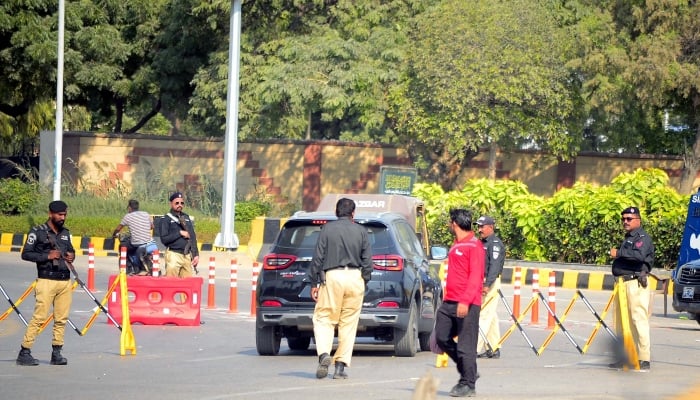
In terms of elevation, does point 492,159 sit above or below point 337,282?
above

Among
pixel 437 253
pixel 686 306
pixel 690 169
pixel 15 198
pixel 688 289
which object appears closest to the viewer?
pixel 437 253

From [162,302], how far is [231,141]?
36.6 ft

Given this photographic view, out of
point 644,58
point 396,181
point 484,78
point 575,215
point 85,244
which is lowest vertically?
Answer: point 85,244

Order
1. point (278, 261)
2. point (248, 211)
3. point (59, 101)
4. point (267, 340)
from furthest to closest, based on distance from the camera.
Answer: point (248, 211) < point (59, 101) < point (267, 340) < point (278, 261)

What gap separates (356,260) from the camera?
39.4 ft

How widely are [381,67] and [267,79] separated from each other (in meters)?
3.32

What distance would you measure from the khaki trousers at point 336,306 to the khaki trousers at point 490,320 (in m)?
2.98

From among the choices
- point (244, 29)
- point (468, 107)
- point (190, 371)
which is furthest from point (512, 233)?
point (190, 371)

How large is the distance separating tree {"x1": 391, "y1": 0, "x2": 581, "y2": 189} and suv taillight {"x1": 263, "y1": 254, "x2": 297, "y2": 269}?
2116cm

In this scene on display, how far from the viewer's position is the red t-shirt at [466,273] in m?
10.9

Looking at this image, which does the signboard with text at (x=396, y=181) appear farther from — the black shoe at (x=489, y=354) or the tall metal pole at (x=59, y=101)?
the black shoe at (x=489, y=354)

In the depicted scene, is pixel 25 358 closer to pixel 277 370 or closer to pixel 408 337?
pixel 277 370

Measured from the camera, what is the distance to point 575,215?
96.0ft

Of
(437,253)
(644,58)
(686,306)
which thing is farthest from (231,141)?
(437,253)
